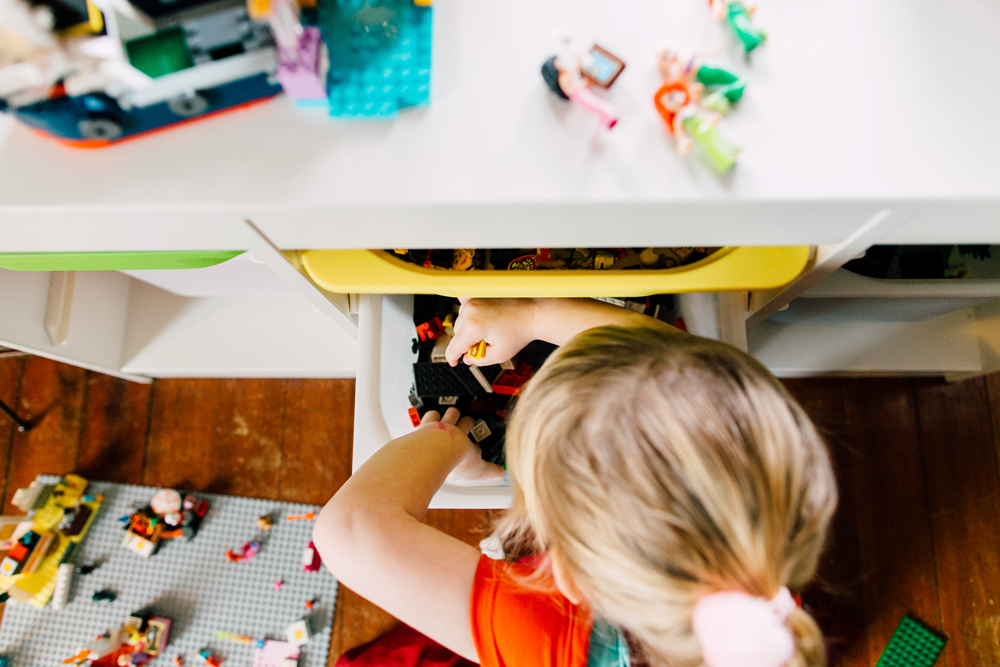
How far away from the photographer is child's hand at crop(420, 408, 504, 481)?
30.7 inches

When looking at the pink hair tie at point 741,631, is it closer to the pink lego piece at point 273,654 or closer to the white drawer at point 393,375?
the white drawer at point 393,375

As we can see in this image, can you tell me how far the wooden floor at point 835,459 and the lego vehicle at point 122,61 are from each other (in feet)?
2.68

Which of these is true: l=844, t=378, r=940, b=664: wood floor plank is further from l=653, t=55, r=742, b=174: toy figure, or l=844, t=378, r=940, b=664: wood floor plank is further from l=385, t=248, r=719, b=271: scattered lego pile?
l=653, t=55, r=742, b=174: toy figure

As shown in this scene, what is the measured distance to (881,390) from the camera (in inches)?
45.3

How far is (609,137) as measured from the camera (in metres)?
0.43

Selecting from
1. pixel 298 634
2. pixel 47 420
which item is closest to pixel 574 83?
pixel 298 634

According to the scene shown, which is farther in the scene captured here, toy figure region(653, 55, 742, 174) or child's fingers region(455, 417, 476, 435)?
child's fingers region(455, 417, 476, 435)

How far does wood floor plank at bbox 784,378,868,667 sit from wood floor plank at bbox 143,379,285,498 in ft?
3.33

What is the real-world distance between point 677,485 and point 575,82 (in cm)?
28

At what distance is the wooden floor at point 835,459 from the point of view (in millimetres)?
1062

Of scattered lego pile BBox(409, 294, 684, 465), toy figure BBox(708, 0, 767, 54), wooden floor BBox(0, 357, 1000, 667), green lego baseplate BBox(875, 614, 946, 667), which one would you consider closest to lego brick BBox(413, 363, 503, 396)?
scattered lego pile BBox(409, 294, 684, 465)

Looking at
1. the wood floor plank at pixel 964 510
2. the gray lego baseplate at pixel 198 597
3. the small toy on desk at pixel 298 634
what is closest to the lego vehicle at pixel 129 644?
the gray lego baseplate at pixel 198 597

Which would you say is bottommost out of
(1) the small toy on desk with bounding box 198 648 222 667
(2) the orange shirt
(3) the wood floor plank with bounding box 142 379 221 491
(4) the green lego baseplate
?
(1) the small toy on desk with bounding box 198 648 222 667

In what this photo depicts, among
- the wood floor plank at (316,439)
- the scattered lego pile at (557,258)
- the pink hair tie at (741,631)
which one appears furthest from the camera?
the wood floor plank at (316,439)
